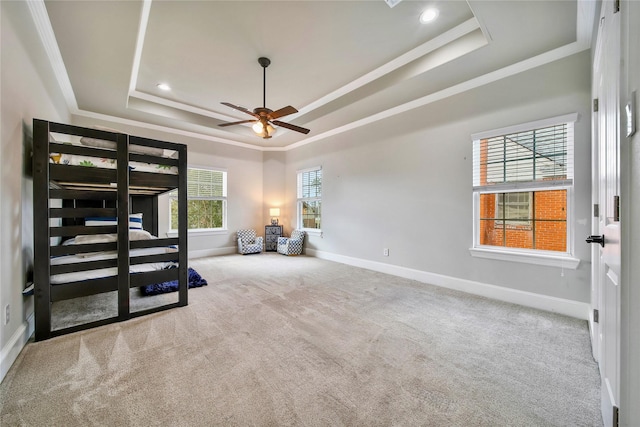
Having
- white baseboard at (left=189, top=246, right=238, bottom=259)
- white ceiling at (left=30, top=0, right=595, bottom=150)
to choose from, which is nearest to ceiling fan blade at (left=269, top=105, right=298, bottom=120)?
white ceiling at (left=30, top=0, right=595, bottom=150)

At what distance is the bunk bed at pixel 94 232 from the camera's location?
2.14 m

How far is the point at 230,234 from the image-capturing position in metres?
6.30

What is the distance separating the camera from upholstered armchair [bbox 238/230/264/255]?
609 cm

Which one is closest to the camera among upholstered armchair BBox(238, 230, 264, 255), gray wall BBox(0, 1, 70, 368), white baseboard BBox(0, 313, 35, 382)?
white baseboard BBox(0, 313, 35, 382)

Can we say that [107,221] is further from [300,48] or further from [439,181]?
[439,181]

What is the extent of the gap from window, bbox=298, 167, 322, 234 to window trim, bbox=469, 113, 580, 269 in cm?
320

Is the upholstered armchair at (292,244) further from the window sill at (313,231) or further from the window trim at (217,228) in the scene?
the window trim at (217,228)

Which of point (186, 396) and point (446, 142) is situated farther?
point (446, 142)

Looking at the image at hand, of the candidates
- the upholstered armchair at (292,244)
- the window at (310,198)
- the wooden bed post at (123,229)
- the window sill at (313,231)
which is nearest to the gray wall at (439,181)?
the window sill at (313,231)

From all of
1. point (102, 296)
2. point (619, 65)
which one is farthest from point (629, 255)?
point (102, 296)

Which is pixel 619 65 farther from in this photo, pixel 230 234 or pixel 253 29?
pixel 230 234

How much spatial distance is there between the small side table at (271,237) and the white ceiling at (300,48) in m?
3.13

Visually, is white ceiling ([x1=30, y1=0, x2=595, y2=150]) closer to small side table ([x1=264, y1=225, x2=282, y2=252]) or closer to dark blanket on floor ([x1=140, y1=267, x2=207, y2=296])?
dark blanket on floor ([x1=140, y1=267, x2=207, y2=296])

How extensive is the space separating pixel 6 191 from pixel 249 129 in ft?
14.7
